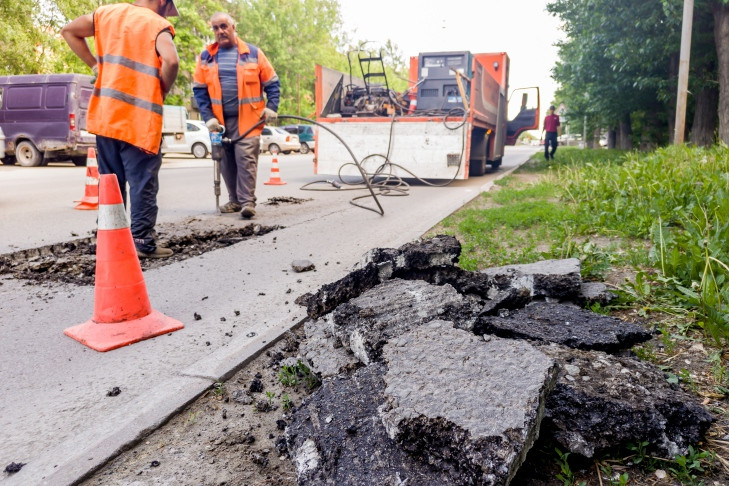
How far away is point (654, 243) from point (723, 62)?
10547 mm

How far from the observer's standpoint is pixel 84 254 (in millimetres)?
5141

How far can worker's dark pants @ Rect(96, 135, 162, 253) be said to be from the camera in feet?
15.2

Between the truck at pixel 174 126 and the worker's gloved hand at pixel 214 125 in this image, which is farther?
Answer: the truck at pixel 174 126

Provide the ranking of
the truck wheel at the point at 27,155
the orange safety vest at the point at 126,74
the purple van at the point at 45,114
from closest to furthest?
the orange safety vest at the point at 126,74 → the purple van at the point at 45,114 → the truck wheel at the point at 27,155

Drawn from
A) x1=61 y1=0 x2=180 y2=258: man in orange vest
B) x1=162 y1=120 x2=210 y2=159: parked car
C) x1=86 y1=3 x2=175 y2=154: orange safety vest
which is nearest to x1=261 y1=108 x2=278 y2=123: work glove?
x1=61 y1=0 x2=180 y2=258: man in orange vest

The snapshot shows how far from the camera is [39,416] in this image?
2.31 metres

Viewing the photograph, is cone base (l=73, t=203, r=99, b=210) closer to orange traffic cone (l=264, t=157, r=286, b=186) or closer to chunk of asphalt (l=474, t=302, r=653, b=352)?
orange traffic cone (l=264, t=157, r=286, b=186)

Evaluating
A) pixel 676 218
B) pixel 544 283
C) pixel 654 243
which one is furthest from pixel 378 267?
pixel 676 218

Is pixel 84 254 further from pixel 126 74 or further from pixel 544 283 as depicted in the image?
pixel 544 283

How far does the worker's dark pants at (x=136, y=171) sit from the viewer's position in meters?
4.64

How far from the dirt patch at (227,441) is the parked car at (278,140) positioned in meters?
27.3

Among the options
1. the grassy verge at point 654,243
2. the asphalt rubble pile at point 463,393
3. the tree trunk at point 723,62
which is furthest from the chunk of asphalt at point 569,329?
the tree trunk at point 723,62

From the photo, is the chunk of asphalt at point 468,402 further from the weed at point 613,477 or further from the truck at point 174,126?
the truck at point 174,126

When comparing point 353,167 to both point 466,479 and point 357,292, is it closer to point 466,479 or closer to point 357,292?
point 357,292
